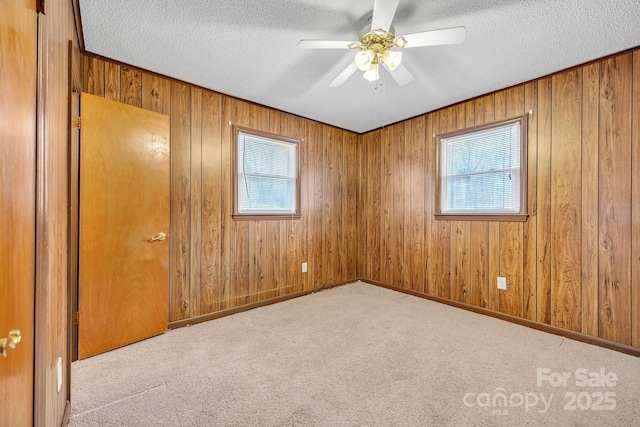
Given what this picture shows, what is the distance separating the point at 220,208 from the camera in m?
3.06

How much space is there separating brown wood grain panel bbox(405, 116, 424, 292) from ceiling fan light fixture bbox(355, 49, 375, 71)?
200 cm

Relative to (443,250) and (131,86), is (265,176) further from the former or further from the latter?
(443,250)

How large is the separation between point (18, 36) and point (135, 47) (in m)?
1.76

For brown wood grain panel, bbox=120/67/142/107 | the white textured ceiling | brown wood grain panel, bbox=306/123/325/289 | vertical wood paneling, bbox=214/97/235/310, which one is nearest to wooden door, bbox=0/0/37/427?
the white textured ceiling

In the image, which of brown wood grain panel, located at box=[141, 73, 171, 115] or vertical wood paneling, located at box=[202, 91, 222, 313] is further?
vertical wood paneling, located at box=[202, 91, 222, 313]

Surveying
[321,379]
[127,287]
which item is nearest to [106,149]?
[127,287]

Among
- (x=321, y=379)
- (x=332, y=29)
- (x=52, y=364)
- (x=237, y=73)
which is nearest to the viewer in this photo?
(x=52, y=364)

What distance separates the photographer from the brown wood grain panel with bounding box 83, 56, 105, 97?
2316mm

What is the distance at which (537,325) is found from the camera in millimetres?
2664

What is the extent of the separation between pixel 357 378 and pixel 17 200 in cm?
191

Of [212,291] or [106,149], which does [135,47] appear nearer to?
[106,149]

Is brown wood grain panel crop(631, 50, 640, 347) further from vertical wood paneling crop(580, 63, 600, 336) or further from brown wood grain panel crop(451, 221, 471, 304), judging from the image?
brown wood grain panel crop(451, 221, 471, 304)

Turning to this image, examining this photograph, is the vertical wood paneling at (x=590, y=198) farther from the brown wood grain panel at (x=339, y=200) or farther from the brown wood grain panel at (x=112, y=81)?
the brown wood grain panel at (x=112, y=81)

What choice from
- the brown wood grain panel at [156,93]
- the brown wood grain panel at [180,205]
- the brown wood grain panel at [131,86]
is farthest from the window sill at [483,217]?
the brown wood grain panel at [131,86]
